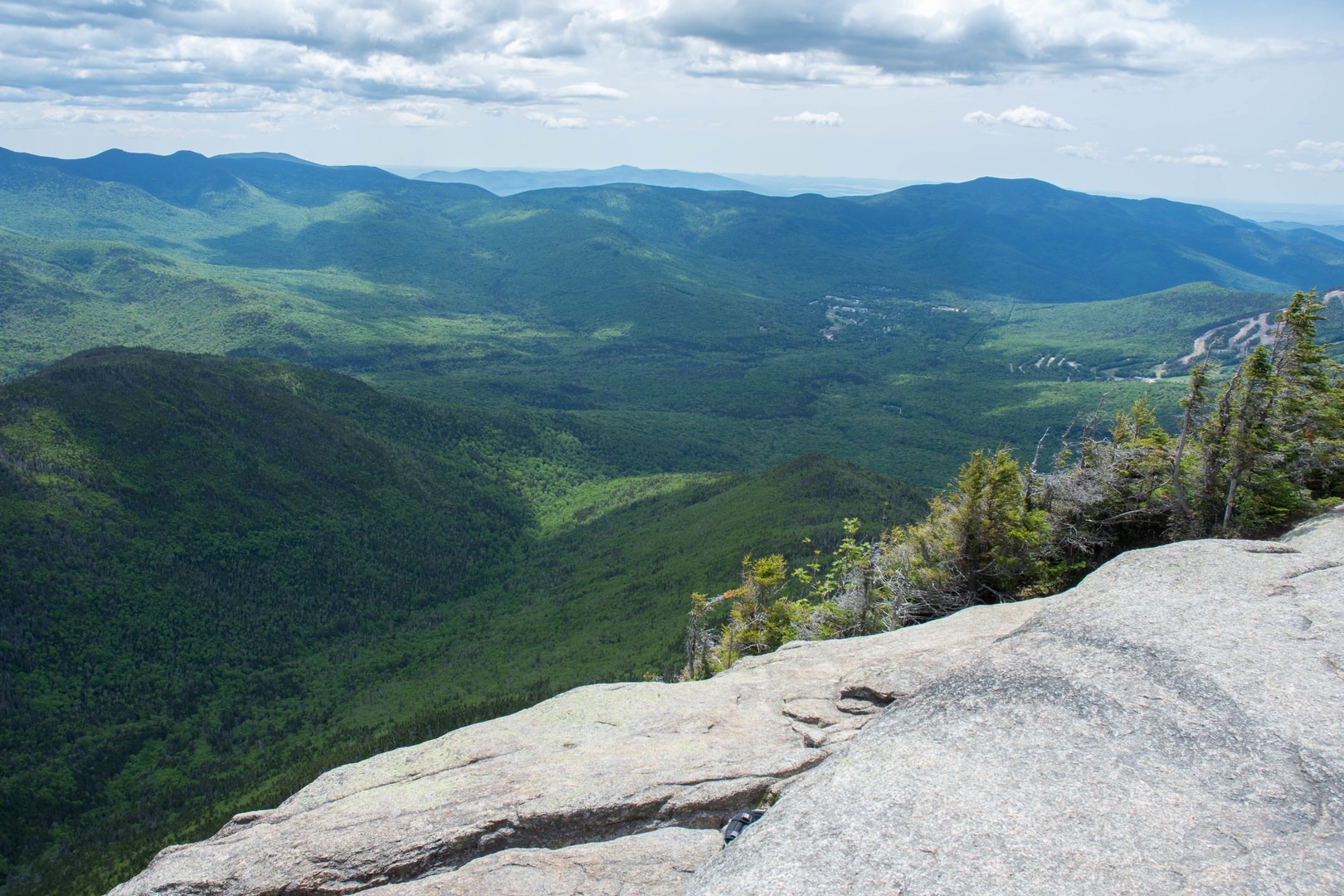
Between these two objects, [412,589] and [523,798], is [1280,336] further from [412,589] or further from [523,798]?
[412,589]

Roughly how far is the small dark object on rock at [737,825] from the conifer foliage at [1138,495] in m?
17.1

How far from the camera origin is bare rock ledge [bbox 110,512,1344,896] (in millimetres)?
12578

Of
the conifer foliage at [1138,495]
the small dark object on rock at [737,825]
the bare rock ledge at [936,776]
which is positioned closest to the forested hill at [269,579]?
the conifer foliage at [1138,495]

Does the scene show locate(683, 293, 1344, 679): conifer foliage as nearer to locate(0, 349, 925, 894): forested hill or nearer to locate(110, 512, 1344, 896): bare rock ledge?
locate(110, 512, 1344, 896): bare rock ledge

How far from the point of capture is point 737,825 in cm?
1587

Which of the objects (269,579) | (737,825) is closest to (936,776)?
(737,825)

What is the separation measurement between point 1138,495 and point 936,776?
2497cm

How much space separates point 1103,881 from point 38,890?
249ft

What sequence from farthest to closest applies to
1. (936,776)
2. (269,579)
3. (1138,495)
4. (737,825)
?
(269,579)
(1138,495)
(737,825)
(936,776)

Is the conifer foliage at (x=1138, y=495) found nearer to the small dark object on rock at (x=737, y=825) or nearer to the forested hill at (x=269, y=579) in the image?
the small dark object on rock at (x=737, y=825)

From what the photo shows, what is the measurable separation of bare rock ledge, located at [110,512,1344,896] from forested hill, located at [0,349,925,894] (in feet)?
166

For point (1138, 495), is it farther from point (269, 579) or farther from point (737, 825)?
point (269, 579)

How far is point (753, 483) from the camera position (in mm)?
128125

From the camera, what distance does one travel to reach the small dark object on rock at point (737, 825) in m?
15.7
